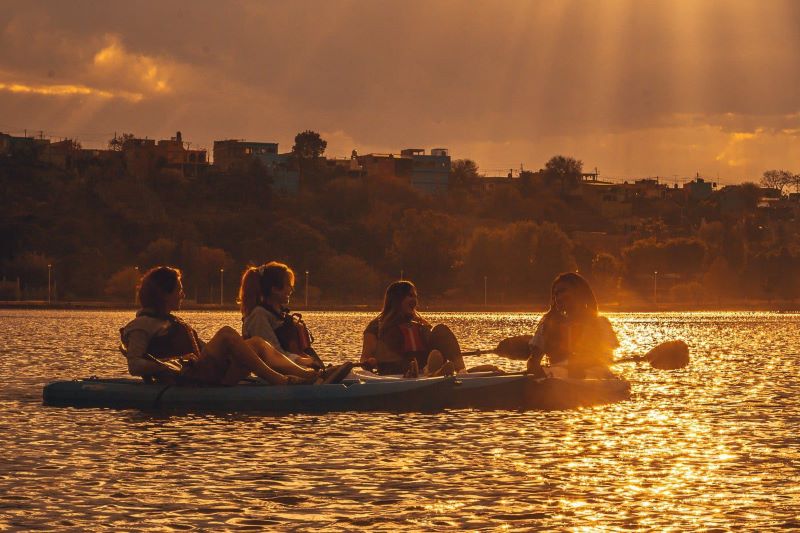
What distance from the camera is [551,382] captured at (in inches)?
996

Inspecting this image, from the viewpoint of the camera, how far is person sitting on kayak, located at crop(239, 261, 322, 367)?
2380 cm

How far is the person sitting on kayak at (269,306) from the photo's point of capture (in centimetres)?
2380

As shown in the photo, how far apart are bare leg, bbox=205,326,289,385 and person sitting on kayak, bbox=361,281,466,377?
2.35 m

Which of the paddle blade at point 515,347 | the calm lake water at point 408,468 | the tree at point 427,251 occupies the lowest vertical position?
the calm lake water at point 408,468

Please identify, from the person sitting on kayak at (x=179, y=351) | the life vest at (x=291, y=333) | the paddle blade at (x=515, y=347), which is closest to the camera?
the person sitting on kayak at (x=179, y=351)

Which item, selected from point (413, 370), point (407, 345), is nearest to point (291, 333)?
point (413, 370)

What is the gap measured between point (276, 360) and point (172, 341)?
68.5 inches

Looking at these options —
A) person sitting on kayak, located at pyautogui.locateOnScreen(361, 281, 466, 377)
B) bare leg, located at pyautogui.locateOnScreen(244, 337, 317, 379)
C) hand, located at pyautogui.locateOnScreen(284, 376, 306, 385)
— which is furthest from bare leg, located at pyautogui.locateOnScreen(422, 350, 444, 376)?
hand, located at pyautogui.locateOnScreen(284, 376, 306, 385)

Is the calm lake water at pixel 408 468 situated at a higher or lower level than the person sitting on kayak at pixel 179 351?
lower

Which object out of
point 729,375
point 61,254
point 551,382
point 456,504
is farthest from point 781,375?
point 61,254

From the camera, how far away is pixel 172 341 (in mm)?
24000

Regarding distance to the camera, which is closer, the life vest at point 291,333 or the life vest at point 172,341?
the life vest at point 172,341

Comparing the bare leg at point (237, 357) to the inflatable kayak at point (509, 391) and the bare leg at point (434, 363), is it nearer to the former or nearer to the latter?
the inflatable kayak at point (509, 391)

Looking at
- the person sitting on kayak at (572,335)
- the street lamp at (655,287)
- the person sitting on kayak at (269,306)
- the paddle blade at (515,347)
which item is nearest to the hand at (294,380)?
the person sitting on kayak at (269,306)
